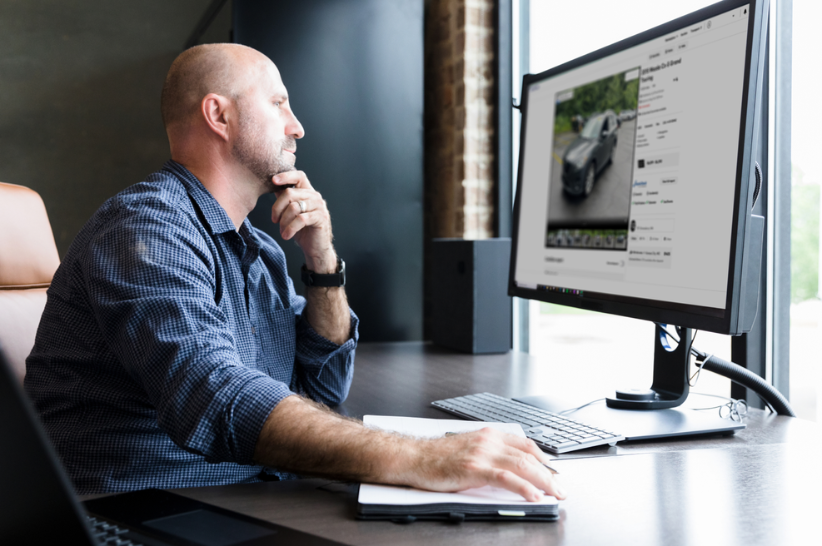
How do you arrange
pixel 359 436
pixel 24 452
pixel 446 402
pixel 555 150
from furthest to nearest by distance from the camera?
pixel 555 150, pixel 446 402, pixel 359 436, pixel 24 452

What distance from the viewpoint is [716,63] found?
89cm

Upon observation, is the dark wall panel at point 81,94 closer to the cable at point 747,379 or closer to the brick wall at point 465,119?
the brick wall at point 465,119

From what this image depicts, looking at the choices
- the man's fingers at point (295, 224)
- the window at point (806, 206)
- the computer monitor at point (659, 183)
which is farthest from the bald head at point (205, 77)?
the window at point (806, 206)

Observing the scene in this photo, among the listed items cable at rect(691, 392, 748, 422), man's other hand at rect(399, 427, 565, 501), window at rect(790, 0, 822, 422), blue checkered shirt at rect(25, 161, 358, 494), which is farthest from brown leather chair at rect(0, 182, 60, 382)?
window at rect(790, 0, 822, 422)

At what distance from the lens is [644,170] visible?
39.2 inches

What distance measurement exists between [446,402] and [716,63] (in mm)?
645

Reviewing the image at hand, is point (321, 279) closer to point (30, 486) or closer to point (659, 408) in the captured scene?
point (659, 408)

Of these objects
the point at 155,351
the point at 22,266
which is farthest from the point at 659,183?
the point at 22,266

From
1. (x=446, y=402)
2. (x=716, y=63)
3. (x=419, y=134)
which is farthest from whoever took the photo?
(x=419, y=134)

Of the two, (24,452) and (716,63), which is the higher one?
(716,63)

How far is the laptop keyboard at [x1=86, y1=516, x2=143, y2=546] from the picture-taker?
1.69 ft

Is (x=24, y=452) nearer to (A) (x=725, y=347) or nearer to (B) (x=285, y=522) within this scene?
(B) (x=285, y=522)

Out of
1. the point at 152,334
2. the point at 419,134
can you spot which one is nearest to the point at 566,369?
the point at 152,334

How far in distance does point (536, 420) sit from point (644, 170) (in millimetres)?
408
